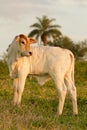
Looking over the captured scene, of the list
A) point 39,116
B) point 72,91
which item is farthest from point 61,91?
point 39,116

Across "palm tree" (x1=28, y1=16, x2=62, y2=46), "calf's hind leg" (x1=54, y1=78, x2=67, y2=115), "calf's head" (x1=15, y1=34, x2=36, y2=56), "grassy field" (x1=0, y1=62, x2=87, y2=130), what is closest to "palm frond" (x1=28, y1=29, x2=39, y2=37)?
"palm tree" (x1=28, y1=16, x2=62, y2=46)

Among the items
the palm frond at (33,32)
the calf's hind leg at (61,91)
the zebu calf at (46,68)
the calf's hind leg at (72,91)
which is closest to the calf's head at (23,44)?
the zebu calf at (46,68)

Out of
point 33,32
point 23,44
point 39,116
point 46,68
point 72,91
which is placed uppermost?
point 23,44

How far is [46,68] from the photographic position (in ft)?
40.5

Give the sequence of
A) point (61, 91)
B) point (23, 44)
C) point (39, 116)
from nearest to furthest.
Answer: point (39, 116) < point (61, 91) < point (23, 44)

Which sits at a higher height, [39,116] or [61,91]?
[61,91]

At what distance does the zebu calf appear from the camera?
12.2 m

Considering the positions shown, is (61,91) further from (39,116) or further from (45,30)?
(45,30)

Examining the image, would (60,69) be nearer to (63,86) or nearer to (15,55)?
(63,86)

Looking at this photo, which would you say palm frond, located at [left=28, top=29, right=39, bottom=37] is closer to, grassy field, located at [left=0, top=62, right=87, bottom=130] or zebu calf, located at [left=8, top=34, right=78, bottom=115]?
grassy field, located at [left=0, top=62, right=87, bottom=130]

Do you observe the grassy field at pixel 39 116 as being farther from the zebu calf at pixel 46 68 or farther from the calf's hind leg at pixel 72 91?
Result: the zebu calf at pixel 46 68

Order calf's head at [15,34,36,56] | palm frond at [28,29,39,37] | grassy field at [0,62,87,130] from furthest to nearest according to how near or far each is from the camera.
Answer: palm frond at [28,29,39,37] → calf's head at [15,34,36,56] → grassy field at [0,62,87,130]

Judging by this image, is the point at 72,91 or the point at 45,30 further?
the point at 45,30

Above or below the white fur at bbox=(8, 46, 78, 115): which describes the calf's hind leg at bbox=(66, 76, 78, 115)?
below
